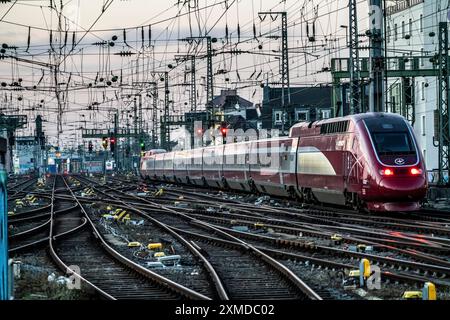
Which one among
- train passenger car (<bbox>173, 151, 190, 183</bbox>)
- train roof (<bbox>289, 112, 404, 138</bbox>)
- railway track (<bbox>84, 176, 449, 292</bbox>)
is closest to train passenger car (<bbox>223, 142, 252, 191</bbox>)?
train roof (<bbox>289, 112, 404, 138</bbox>)

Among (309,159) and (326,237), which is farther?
(309,159)

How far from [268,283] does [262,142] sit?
2684cm

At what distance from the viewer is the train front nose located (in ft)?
81.1

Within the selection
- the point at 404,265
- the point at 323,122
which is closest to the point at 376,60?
the point at 323,122

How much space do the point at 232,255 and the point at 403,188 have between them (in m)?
8.37

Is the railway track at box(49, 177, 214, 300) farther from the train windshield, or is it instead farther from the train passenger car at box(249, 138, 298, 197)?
the train passenger car at box(249, 138, 298, 197)

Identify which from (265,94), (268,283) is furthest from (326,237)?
(265,94)

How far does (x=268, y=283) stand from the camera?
45.0ft

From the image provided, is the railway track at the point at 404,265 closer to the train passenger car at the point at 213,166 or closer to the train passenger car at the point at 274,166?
the train passenger car at the point at 274,166

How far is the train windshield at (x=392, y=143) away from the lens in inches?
997

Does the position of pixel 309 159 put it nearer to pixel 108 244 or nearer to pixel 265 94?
pixel 108 244

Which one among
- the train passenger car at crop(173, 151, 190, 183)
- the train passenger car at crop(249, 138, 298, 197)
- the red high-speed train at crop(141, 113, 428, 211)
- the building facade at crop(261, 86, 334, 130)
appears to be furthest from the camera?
the building facade at crop(261, 86, 334, 130)

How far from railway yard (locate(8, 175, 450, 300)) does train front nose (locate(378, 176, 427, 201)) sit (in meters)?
0.72

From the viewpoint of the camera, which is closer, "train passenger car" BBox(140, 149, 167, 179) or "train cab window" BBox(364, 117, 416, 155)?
"train cab window" BBox(364, 117, 416, 155)
